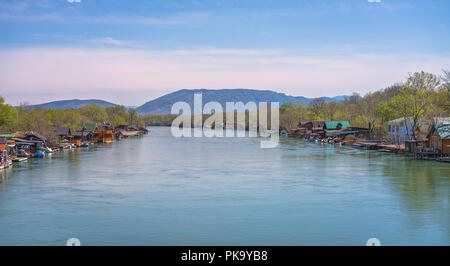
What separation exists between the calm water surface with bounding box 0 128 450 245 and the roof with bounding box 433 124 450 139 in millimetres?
5841

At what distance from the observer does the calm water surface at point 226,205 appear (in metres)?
24.0

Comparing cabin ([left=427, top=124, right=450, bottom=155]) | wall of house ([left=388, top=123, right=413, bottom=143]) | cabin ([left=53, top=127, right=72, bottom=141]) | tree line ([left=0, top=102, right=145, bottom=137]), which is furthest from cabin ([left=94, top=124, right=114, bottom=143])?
cabin ([left=427, top=124, right=450, bottom=155])

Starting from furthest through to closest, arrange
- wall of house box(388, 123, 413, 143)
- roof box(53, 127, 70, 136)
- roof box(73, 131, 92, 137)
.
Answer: roof box(73, 131, 92, 137)
roof box(53, 127, 70, 136)
wall of house box(388, 123, 413, 143)

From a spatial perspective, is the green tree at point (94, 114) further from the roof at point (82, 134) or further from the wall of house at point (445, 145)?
the wall of house at point (445, 145)

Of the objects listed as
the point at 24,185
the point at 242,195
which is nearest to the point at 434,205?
the point at 242,195

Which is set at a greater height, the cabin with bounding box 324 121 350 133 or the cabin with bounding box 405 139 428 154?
the cabin with bounding box 324 121 350 133

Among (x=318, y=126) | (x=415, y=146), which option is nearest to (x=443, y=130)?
(x=415, y=146)

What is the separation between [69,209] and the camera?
1184 inches

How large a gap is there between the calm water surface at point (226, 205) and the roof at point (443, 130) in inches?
230

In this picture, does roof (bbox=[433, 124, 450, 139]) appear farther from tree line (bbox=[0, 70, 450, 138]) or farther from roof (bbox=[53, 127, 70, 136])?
roof (bbox=[53, 127, 70, 136])

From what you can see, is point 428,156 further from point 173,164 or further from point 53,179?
point 53,179

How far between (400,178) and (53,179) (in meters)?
30.2

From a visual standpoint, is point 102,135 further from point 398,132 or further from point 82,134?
point 398,132

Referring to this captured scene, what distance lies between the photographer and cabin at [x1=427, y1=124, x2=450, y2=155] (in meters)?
58.3
